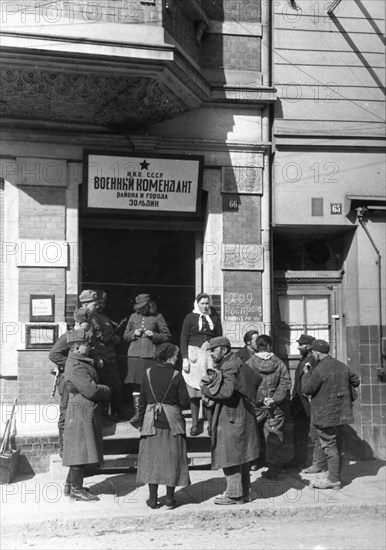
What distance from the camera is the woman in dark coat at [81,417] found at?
7.59 metres

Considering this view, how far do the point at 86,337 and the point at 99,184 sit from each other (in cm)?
313

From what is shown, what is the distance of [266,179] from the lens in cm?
1084

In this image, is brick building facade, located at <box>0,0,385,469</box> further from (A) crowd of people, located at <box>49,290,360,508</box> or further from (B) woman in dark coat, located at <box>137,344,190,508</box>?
(B) woman in dark coat, located at <box>137,344,190,508</box>

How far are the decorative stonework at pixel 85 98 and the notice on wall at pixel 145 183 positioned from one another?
557mm

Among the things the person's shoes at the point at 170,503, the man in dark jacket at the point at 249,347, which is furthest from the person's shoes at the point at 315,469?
the person's shoes at the point at 170,503

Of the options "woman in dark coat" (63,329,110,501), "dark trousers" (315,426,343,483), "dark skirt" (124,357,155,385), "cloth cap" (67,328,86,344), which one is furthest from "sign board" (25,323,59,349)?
"dark trousers" (315,426,343,483)

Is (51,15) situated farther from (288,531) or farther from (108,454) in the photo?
(288,531)

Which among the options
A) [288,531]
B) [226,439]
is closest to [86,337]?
[226,439]

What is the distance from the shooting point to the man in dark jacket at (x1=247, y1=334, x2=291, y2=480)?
897 centimetres

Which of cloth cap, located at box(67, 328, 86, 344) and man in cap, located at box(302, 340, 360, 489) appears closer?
cloth cap, located at box(67, 328, 86, 344)

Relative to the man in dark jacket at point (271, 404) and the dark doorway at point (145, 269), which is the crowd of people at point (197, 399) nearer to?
the man in dark jacket at point (271, 404)

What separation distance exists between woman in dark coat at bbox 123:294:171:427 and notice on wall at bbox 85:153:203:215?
1.66m

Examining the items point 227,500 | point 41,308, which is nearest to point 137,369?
point 41,308

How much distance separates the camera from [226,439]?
7.76 m
